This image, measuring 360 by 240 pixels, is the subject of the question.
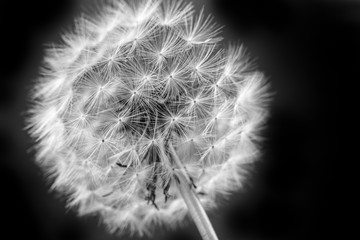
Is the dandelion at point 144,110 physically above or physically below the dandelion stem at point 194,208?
above

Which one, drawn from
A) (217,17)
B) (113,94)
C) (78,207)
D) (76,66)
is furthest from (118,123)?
(217,17)

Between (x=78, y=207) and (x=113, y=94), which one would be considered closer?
(x=113, y=94)

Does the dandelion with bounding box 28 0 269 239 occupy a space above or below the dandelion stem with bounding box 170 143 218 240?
above

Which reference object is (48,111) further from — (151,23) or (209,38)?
(209,38)

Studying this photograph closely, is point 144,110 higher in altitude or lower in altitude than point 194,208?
higher
